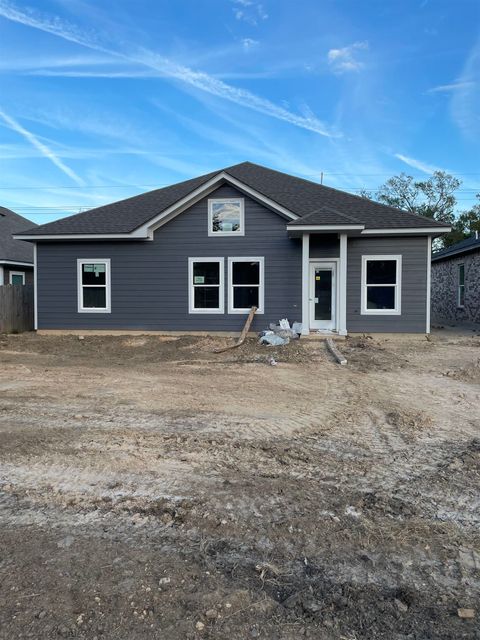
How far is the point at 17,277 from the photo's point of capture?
22188 mm

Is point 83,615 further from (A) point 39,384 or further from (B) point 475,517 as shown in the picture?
(A) point 39,384

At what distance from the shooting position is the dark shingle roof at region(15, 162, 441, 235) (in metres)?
14.8

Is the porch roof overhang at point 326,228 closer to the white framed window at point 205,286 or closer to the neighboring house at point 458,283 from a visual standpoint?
the white framed window at point 205,286

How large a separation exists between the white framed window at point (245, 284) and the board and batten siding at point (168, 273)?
0.18m

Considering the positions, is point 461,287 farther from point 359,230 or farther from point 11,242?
point 11,242

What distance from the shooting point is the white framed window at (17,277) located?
2167cm

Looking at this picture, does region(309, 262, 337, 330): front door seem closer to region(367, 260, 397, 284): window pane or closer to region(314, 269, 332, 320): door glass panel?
region(314, 269, 332, 320): door glass panel

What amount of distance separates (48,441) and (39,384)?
138 inches

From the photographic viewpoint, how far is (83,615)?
2.54 meters

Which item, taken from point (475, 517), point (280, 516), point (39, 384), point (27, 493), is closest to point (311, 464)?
point (280, 516)

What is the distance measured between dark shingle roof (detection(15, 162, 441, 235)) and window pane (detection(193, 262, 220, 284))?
7.01 feet

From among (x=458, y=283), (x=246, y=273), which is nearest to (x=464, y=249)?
(x=458, y=283)

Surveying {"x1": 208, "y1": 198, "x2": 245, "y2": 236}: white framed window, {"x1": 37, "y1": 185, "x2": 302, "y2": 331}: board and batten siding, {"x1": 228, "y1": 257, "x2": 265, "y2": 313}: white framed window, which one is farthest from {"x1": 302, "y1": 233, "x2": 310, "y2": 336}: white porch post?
{"x1": 208, "y1": 198, "x2": 245, "y2": 236}: white framed window

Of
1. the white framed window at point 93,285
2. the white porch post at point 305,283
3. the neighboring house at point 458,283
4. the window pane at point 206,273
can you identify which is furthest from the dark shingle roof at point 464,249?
the white framed window at point 93,285
